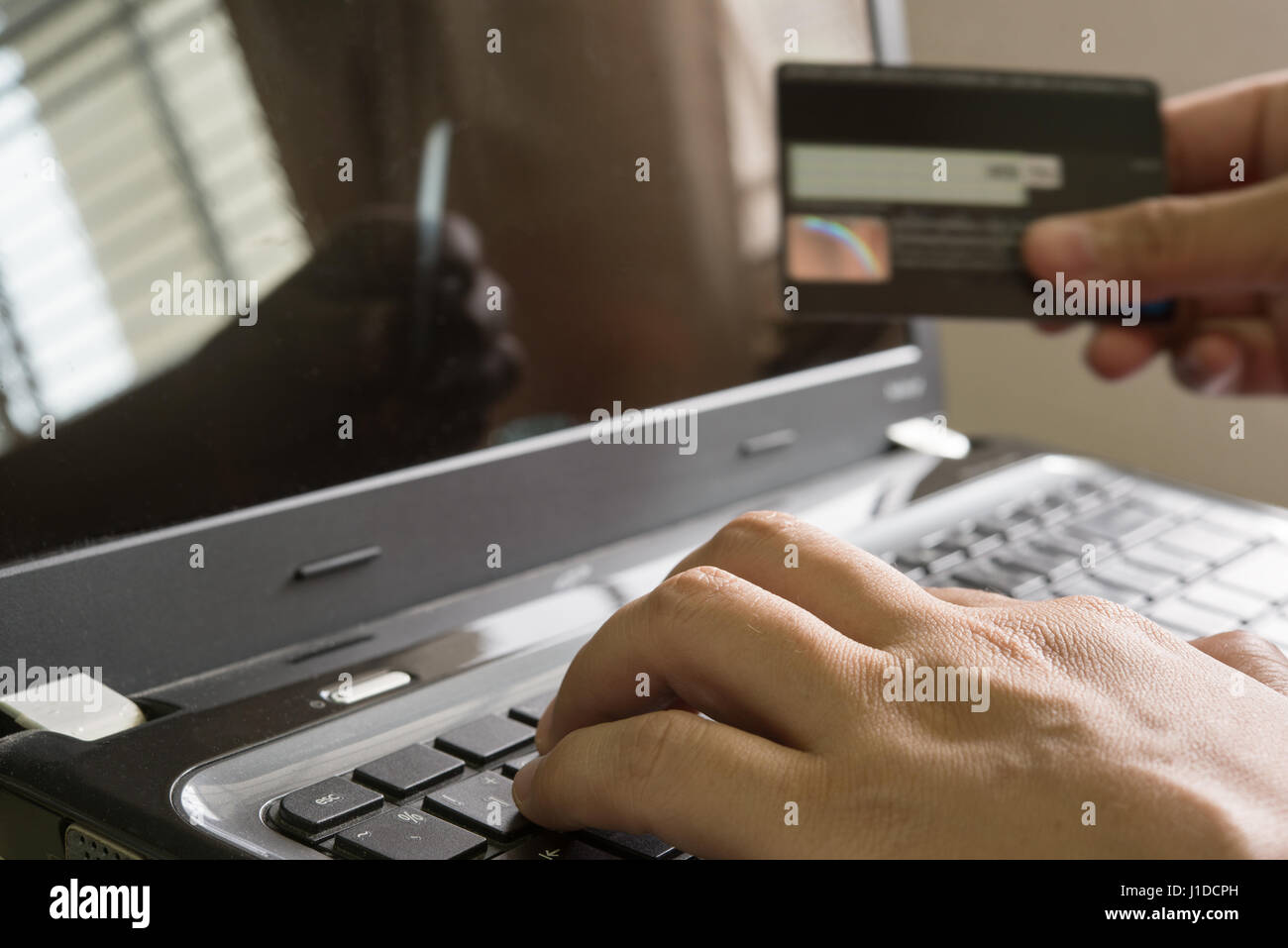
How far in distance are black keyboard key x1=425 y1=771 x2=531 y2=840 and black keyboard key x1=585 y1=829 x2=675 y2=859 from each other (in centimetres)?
3

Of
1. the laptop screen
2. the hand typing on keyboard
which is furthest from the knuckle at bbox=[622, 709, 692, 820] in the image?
the laptop screen

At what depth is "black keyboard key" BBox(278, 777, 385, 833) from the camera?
1.23ft

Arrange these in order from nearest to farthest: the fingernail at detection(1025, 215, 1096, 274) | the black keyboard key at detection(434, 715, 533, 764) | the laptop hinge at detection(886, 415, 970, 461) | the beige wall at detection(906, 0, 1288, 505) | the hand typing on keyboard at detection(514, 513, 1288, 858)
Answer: the hand typing on keyboard at detection(514, 513, 1288, 858) < the black keyboard key at detection(434, 715, 533, 764) < the fingernail at detection(1025, 215, 1096, 274) < the laptop hinge at detection(886, 415, 970, 461) < the beige wall at detection(906, 0, 1288, 505)

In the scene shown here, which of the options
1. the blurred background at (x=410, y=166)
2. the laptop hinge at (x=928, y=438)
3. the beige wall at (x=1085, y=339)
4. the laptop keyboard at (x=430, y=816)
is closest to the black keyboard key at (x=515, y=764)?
the laptop keyboard at (x=430, y=816)

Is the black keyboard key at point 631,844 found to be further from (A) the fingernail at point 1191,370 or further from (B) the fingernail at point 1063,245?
(A) the fingernail at point 1191,370

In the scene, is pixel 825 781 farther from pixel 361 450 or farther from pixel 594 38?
pixel 594 38

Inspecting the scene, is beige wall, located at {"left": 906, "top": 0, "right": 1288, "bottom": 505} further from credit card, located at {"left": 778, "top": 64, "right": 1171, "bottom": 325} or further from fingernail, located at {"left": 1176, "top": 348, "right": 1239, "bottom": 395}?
credit card, located at {"left": 778, "top": 64, "right": 1171, "bottom": 325}

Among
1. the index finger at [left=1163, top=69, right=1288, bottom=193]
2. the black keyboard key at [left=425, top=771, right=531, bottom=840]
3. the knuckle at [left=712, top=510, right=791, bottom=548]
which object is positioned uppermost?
the index finger at [left=1163, top=69, right=1288, bottom=193]

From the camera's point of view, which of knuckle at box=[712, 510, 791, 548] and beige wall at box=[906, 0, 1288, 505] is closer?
knuckle at box=[712, 510, 791, 548]

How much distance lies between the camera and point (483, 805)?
39 cm

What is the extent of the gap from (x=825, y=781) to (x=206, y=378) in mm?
344

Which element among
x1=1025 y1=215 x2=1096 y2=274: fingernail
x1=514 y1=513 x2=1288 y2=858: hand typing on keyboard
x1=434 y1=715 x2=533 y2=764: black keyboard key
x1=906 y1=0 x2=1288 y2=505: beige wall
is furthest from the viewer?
x1=906 y1=0 x2=1288 y2=505: beige wall

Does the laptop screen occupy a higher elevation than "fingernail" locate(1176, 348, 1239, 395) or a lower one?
higher
